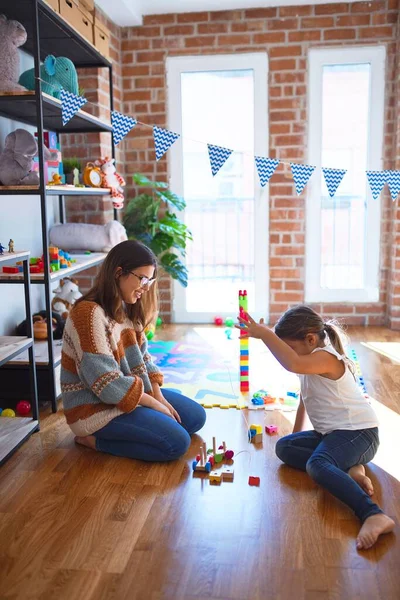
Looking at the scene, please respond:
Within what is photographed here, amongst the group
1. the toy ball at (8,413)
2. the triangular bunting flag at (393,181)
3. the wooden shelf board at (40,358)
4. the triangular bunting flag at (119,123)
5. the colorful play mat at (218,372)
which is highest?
the triangular bunting flag at (119,123)

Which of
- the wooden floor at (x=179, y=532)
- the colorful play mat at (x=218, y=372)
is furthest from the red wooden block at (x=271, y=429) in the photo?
the colorful play mat at (x=218, y=372)

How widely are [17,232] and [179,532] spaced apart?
215 cm

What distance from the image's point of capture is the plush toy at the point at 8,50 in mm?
2938

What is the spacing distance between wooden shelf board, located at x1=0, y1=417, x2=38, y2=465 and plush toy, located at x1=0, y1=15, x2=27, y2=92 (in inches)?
58.3

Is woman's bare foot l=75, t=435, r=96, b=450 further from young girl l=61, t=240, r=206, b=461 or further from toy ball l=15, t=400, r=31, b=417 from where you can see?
toy ball l=15, t=400, r=31, b=417

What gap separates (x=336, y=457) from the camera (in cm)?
219

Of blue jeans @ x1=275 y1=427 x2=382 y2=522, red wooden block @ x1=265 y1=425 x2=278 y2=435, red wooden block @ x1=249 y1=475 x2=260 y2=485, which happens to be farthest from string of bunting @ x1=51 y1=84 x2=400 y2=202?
red wooden block @ x1=249 y1=475 x2=260 y2=485

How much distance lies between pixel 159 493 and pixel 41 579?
0.58 metres

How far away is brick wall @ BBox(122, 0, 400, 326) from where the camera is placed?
183 inches

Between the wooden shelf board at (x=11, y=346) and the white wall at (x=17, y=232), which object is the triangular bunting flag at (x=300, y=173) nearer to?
the white wall at (x=17, y=232)

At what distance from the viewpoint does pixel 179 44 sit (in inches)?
189

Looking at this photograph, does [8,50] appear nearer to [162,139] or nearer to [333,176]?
[162,139]

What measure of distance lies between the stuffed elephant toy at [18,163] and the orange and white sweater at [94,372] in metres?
0.83

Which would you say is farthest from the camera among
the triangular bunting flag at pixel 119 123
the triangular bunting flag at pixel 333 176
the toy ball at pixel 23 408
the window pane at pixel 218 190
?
the window pane at pixel 218 190
